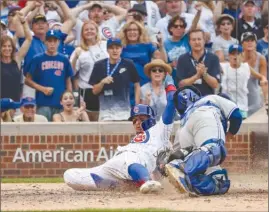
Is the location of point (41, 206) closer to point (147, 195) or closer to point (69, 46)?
point (147, 195)

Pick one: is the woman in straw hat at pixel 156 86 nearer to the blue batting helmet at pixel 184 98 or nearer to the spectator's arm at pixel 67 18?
the spectator's arm at pixel 67 18

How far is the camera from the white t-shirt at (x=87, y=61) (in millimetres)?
16969

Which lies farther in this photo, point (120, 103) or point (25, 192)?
point (120, 103)

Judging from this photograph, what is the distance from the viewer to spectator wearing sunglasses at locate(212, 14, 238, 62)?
17.9m

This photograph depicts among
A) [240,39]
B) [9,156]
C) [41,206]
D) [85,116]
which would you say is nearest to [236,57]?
[240,39]

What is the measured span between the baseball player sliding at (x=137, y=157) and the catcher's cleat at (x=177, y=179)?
1.17 ft

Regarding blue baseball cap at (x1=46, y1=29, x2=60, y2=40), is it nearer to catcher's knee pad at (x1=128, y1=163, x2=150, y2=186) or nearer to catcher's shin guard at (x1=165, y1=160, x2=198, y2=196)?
catcher's knee pad at (x1=128, y1=163, x2=150, y2=186)

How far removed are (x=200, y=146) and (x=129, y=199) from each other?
3.29ft

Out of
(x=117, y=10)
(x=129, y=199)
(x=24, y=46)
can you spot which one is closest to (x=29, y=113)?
(x=24, y=46)

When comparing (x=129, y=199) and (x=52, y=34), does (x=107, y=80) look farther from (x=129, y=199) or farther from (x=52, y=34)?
(x=129, y=199)

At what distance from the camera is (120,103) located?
656 inches

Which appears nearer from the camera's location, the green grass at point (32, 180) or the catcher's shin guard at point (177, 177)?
the catcher's shin guard at point (177, 177)

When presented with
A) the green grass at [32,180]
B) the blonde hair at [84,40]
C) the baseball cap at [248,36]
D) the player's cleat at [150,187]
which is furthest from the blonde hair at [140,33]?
the player's cleat at [150,187]

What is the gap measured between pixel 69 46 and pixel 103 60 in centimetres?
115
